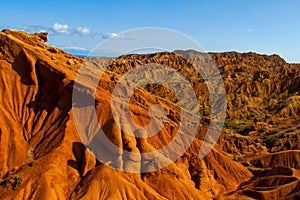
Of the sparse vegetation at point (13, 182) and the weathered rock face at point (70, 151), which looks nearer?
the sparse vegetation at point (13, 182)

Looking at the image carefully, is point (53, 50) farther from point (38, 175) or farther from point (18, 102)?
point (38, 175)

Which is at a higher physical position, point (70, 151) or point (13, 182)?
point (70, 151)

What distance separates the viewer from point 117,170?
39.3m

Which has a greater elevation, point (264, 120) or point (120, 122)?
point (120, 122)

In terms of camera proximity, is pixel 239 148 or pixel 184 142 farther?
pixel 239 148

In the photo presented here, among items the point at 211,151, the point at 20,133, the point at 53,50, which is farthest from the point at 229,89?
the point at 20,133

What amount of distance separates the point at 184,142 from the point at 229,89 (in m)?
111

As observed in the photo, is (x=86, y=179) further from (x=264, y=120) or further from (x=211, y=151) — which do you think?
(x=264, y=120)

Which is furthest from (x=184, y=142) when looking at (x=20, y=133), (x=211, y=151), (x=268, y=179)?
(x=20, y=133)

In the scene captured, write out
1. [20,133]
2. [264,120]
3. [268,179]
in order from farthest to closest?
1. [264,120]
2. [268,179]
3. [20,133]

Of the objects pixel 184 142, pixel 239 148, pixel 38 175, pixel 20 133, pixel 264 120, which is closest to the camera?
pixel 38 175

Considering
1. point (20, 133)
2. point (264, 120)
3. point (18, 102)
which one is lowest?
point (264, 120)

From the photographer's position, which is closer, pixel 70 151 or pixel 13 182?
pixel 13 182

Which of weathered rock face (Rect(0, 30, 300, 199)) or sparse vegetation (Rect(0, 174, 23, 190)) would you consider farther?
weathered rock face (Rect(0, 30, 300, 199))
